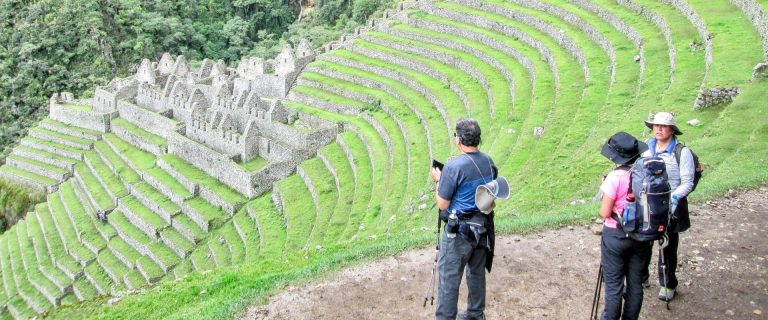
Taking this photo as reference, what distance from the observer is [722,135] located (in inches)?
539

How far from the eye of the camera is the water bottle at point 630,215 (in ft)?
21.3

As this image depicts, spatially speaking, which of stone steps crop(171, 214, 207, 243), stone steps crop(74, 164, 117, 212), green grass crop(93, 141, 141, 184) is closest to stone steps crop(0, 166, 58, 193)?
stone steps crop(74, 164, 117, 212)

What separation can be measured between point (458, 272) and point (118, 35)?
60383 mm

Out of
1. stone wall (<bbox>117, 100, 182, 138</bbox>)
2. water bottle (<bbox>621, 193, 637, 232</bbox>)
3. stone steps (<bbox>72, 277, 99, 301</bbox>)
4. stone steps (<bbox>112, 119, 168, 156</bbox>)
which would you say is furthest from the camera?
stone wall (<bbox>117, 100, 182, 138</bbox>)

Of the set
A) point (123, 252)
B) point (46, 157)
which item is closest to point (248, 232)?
point (123, 252)

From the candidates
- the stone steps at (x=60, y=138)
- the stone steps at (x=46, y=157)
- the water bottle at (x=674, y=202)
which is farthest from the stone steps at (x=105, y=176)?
the water bottle at (x=674, y=202)

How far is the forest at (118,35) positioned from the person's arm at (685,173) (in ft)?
150

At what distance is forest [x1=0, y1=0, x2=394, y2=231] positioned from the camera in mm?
50438

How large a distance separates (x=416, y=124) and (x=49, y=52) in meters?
42.1

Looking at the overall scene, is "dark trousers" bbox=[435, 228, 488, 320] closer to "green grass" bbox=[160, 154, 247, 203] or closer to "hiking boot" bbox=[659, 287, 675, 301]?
"hiking boot" bbox=[659, 287, 675, 301]

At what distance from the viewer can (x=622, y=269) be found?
6801mm

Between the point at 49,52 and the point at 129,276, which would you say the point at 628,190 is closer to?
the point at 129,276

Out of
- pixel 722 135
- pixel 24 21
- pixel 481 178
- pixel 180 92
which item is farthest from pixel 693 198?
pixel 24 21

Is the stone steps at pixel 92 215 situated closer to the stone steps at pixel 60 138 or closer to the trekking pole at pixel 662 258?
the stone steps at pixel 60 138
